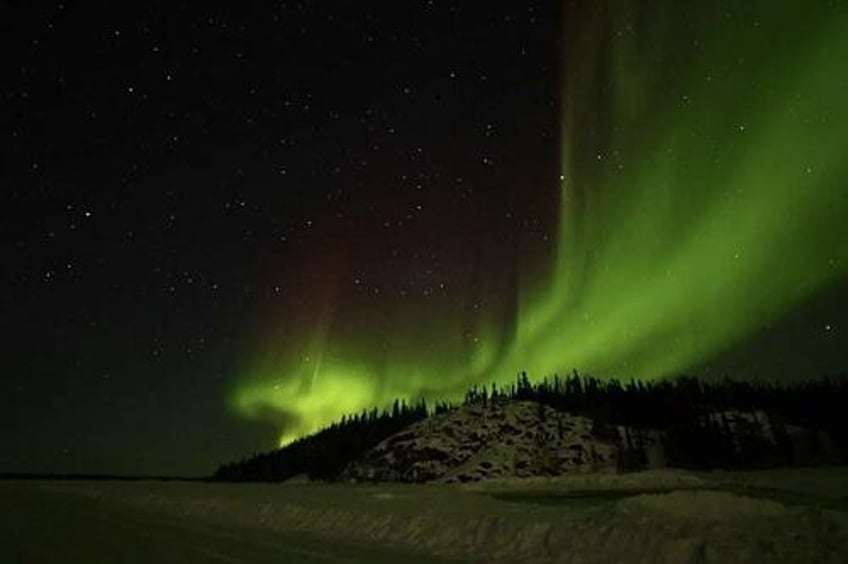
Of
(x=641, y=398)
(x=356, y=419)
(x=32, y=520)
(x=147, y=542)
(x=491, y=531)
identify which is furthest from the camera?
(x=356, y=419)

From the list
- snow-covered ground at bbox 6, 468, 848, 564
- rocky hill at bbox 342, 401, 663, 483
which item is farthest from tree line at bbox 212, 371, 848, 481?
snow-covered ground at bbox 6, 468, 848, 564

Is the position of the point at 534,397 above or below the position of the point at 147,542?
above

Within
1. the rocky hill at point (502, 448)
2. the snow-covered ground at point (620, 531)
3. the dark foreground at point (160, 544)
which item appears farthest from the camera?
the rocky hill at point (502, 448)

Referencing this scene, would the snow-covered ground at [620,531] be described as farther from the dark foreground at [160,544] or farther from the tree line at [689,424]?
the tree line at [689,424]

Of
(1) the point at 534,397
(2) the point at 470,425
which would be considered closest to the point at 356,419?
(1) the point at 534,397

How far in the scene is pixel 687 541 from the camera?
13.6m

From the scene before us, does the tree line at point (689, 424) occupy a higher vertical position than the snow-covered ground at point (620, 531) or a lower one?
higher

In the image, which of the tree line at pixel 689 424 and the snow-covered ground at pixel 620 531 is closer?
the snow-covered ground at pixel 620 531

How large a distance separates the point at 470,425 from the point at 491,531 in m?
98.9

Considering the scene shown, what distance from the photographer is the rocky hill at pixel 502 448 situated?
95375 mm

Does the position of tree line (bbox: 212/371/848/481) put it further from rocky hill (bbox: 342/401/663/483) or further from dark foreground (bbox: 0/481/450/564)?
dark foreground (bbox: 0/481/450/564)

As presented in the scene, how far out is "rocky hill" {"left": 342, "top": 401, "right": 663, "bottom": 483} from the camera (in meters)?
95.4

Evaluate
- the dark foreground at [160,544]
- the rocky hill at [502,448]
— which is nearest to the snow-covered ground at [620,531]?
the dark foreground at [160,544]

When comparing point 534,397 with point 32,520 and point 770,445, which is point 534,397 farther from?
point 32,520
